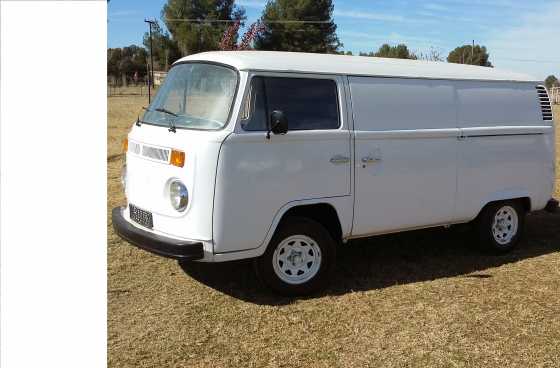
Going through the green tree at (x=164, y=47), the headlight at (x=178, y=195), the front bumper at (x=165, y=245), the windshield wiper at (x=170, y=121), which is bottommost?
the front bumper at (x=165, y=245)

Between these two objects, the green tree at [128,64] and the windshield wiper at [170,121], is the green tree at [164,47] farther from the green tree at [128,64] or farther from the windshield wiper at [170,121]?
the windshield wiper at [170,121]

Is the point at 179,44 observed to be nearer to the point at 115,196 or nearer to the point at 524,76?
the point at 115,196

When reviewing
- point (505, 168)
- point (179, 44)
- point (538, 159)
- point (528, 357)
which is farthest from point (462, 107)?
point (179, 44)

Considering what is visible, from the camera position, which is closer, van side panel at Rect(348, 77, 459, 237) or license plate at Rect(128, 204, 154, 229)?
license plate at Rect(128, 204, 154, 229)

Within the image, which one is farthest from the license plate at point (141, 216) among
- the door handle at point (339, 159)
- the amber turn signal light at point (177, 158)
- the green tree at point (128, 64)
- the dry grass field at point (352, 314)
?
the green tree at point (128, 64)

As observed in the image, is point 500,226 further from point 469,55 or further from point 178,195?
point 469,55

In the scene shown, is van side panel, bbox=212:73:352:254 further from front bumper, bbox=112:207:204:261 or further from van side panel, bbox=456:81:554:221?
van side panel, bbox=456:81:554:221

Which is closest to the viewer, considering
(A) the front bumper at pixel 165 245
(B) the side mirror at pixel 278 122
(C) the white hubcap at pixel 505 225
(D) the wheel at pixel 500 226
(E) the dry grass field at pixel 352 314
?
(E) the dry grass field at pixel 352 314

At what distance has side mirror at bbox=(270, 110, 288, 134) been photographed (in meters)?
4.45

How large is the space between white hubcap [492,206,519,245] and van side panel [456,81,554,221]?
0.25 metres

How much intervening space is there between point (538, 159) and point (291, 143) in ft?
11.2

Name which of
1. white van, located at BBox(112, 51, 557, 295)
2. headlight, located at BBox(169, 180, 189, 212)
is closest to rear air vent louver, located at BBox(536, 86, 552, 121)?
white van, located at BBox(112, 51, 557, 295)

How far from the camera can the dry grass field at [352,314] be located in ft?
13.0

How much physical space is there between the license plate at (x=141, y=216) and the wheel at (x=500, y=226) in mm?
3686
